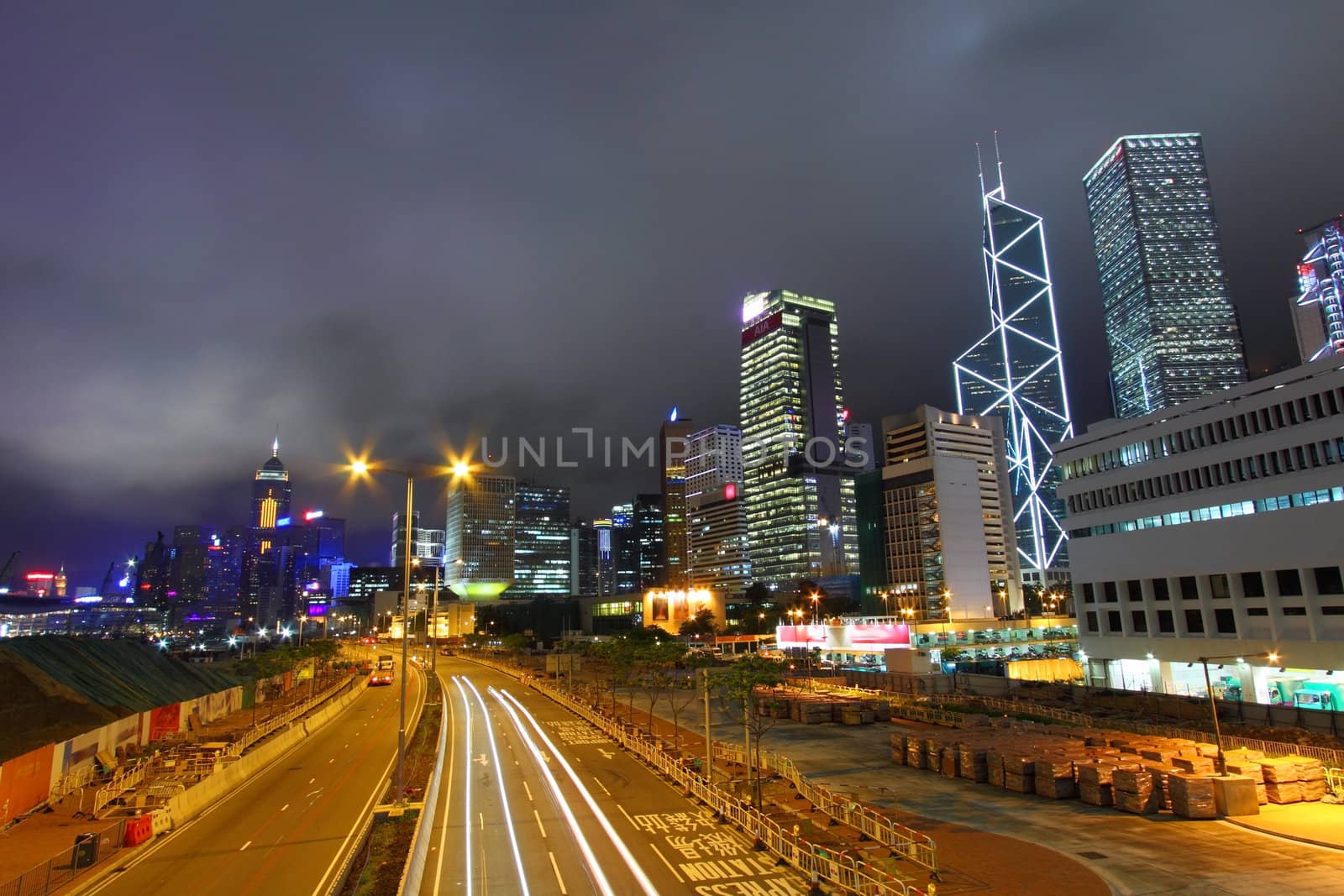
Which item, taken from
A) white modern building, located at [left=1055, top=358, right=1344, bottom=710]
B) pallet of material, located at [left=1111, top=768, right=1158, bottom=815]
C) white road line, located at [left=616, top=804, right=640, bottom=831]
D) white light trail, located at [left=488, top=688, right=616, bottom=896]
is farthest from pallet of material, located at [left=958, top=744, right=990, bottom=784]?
white modern building, located at [left=1055, top=358, right=1344, bottom=710]

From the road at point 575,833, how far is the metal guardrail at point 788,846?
575 millimetres

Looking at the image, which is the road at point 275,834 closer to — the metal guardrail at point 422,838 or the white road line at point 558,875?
the metal guardrail at point 422,838

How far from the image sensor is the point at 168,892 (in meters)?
21.1

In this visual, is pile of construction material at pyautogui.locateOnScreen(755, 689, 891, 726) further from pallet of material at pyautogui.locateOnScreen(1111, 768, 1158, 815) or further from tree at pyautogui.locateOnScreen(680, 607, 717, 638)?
tree at pyautogui.locateOnScreen(680, 607, 717, 638)

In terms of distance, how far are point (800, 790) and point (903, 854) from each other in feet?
30.6

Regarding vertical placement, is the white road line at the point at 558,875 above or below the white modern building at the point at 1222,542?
below

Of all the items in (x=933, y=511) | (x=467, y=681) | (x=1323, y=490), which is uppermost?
(x=933, y=511)

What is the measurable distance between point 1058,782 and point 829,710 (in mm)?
25888

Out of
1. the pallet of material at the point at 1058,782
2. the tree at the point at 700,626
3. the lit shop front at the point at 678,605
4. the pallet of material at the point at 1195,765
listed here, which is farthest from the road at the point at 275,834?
the lit shop front at the point at 678,605

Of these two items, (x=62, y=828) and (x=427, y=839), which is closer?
(x=427, y=839)

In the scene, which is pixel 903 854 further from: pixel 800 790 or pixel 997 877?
pixel 800 790

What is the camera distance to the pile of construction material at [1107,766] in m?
26.9

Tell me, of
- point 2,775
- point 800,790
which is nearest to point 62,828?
point 2,775

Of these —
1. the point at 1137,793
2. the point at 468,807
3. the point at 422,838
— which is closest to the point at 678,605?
the point at 468,807
